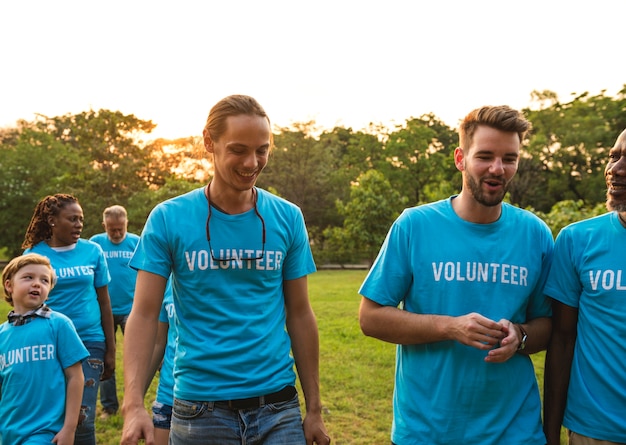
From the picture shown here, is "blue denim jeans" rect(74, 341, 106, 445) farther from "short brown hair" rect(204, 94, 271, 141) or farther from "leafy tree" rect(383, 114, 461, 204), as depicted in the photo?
"leafy tree" rect(383, 114, 461, 204)

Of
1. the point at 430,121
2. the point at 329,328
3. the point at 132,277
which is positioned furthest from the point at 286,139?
the point at 132,277

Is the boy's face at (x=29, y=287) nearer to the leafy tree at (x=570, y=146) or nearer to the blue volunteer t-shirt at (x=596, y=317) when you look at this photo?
the blue volunteer t-shirt at (x=596, y=317)

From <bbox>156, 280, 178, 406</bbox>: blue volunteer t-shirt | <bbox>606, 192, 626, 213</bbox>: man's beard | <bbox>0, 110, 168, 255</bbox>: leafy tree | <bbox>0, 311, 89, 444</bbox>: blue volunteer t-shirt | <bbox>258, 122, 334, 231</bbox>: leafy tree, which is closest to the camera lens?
<bbox>606, 192, 626, 213</bbox>: man's beard

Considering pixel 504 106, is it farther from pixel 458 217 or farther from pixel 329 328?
pixel 329 328

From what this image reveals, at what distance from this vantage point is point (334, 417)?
7332mm

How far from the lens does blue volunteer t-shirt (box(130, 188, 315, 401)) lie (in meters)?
2.73

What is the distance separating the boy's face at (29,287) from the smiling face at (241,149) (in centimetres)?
223

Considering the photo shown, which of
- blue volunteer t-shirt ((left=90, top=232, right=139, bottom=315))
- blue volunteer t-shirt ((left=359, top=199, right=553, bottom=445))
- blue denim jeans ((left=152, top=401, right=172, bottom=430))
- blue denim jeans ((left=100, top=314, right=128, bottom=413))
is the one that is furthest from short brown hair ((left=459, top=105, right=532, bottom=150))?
blue denim jeans ((left=100, top=314, right=128, bottom=413))

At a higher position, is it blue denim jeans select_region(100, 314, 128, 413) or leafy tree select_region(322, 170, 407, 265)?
leafy tree select_region(322, 170, 407, 265)

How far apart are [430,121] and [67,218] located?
48137 mm

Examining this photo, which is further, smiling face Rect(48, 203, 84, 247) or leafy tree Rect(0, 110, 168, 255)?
leafy tree Rect(0, 110, 168, 255)

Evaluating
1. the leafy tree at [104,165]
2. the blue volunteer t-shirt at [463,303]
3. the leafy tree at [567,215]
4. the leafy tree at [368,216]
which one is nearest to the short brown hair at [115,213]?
the blue volunteer t-shirt at [463,303]

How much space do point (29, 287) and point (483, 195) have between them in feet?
10.5

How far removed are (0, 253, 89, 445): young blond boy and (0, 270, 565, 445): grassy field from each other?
268 centimetres
